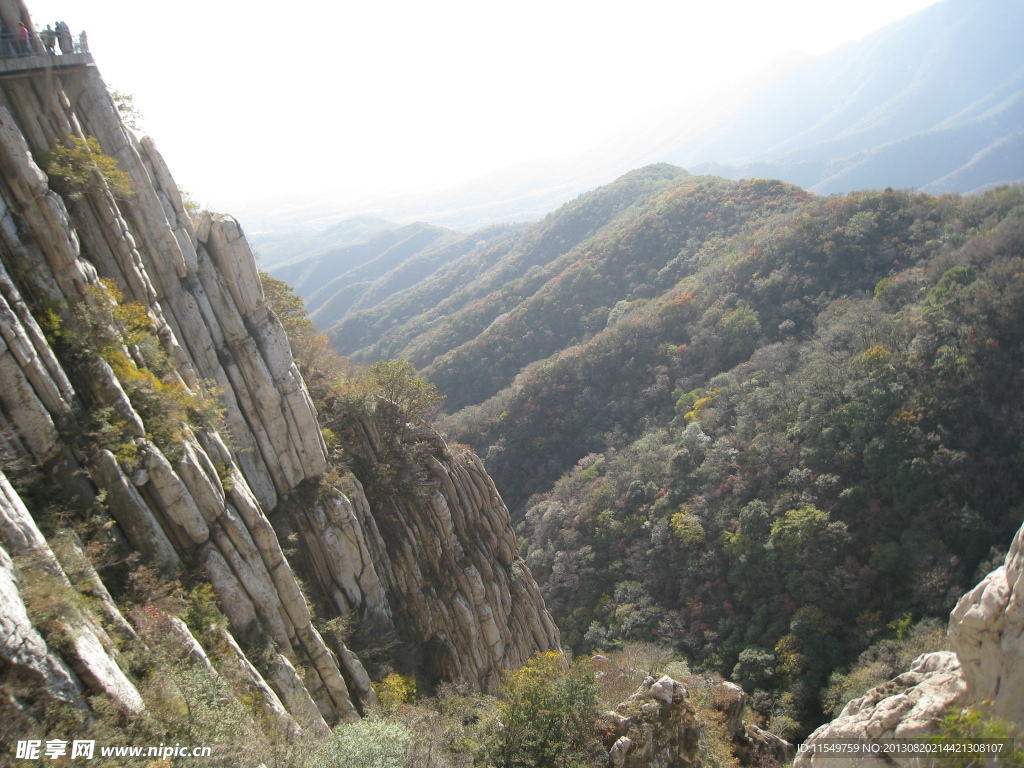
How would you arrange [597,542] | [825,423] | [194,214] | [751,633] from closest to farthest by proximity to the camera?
[194,214], [751,633], [825,423], [597,542]

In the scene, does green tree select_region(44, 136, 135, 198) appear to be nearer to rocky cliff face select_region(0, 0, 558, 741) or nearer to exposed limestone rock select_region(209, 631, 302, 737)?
rocky cliff face select_region(0, 0, 558, 741)

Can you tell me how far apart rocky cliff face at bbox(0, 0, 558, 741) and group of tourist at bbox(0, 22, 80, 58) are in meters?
0.41

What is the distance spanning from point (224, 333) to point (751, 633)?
43.2 meters

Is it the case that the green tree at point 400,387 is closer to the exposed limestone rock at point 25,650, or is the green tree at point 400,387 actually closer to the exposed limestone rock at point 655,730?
the exposed limestone rock at point 655,730

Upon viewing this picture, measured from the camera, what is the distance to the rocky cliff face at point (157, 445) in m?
11.4

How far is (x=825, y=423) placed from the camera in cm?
4922

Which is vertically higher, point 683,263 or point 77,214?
point 77,214

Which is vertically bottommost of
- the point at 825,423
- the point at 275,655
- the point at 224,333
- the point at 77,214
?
the point at 825,423

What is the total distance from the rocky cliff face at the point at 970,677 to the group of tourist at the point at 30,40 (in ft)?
84.5

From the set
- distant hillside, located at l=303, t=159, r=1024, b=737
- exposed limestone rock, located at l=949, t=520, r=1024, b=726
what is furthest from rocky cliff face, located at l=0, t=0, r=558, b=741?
distant hillside, located at l=303, t=159, r=1024, b=737

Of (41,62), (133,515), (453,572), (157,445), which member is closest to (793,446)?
(453,572)

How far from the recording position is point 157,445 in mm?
14703

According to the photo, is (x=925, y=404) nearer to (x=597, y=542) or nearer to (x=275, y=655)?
(x=597, y=542)

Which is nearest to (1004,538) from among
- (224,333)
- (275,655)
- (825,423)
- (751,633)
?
(825,423)
